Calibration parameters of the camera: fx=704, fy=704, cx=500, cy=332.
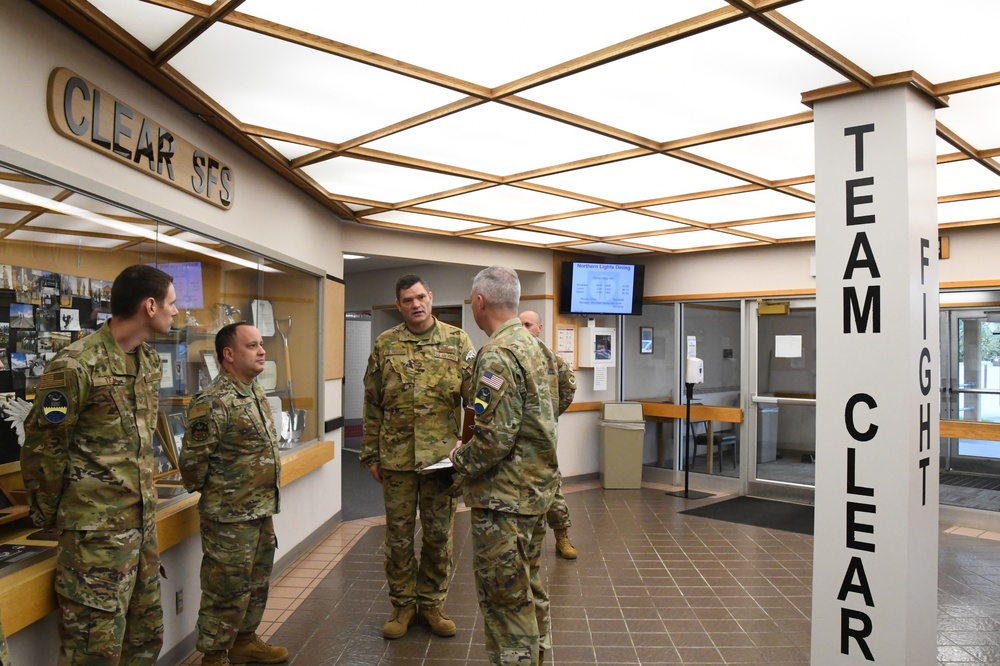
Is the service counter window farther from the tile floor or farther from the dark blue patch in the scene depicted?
the tile floor

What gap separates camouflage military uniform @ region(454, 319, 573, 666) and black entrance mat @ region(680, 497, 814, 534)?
14.2 ft

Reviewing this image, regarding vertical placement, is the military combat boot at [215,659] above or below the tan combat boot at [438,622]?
above

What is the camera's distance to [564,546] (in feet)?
17.6

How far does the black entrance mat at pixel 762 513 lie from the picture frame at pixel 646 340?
2.15 m

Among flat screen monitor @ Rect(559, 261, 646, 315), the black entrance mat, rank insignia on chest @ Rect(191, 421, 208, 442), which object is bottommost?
the black entrance mat

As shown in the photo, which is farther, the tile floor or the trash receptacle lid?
the trash receptacle lid

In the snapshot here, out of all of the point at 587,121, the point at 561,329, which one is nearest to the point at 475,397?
the point at 587,121

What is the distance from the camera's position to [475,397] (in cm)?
283

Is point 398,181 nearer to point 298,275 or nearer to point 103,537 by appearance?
point 298,275

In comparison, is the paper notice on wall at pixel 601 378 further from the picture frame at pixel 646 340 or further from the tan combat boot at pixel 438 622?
the tan combat boot at pixel 438 622

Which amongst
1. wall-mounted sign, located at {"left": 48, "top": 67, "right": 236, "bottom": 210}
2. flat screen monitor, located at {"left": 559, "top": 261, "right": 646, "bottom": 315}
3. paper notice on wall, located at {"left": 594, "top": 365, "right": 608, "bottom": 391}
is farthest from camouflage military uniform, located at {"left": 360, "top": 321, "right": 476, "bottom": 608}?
paper notice on wall, located at {"left": 594, "top": 365, "right": 608, "bottom": 391}

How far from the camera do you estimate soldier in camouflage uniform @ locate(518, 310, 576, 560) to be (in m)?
4.93

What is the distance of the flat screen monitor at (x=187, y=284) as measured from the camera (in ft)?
12.0

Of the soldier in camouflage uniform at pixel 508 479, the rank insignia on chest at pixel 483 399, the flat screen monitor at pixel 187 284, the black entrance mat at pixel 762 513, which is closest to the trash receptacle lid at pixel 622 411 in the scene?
the black entrance mat at pixel 762 513
